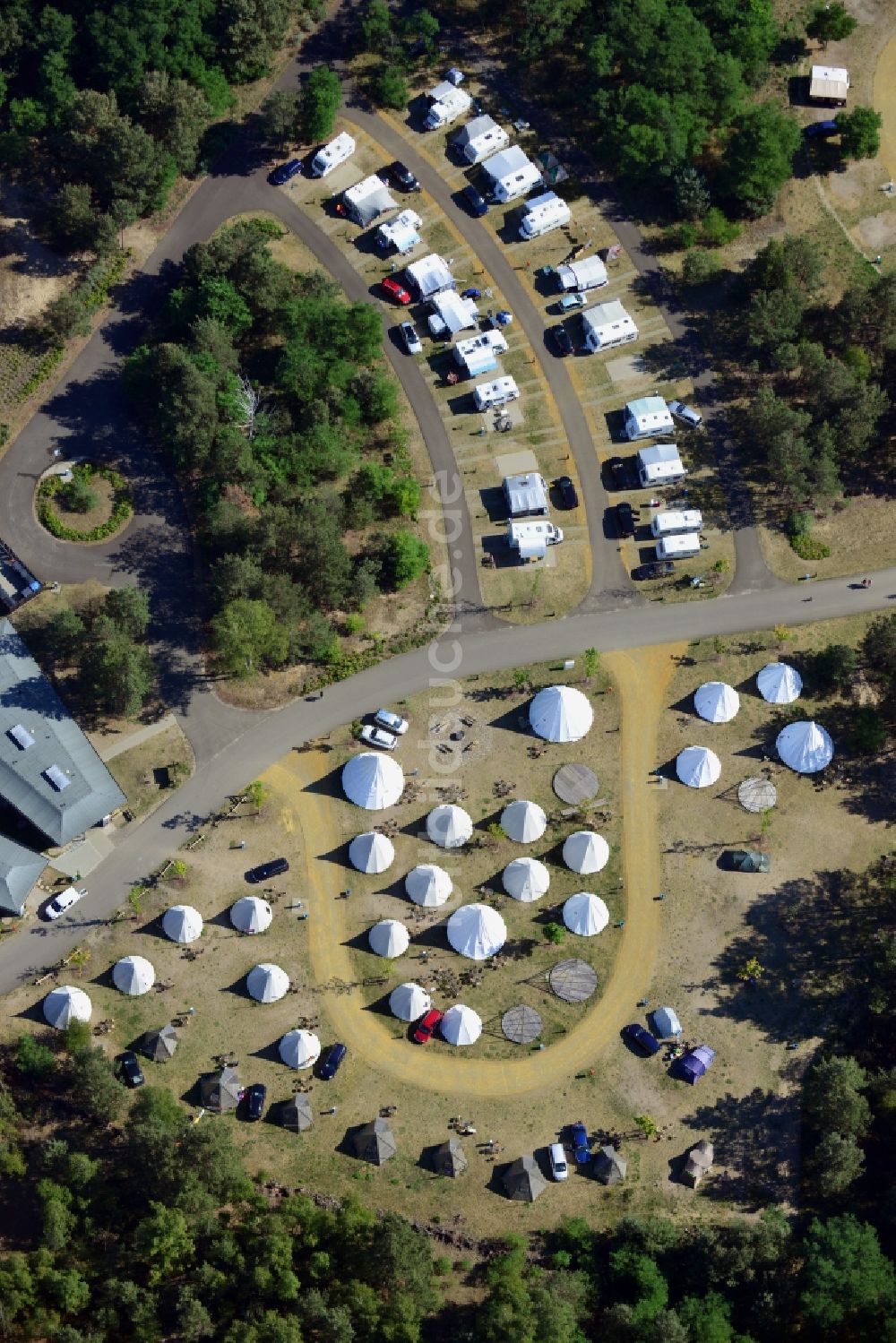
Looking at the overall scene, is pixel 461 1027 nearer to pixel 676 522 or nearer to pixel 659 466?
pixel 676 522

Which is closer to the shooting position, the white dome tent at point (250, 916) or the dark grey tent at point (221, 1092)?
the dark grey tent at point (221, 1092)

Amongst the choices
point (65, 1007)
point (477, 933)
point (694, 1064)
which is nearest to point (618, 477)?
point (477, 933)

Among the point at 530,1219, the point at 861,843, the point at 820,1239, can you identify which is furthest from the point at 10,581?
the point at 820,1239

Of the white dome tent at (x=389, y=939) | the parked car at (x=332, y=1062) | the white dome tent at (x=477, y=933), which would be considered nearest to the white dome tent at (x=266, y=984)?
the parked car at (x=332, y=1062)

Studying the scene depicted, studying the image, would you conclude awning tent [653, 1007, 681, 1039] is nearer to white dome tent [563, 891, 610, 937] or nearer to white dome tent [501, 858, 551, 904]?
white dome tent [563, 891, 610, 937]

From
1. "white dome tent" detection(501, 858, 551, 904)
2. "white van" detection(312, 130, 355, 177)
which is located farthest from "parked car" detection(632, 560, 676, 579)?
"white van" detection(312, 130, 355, 177)

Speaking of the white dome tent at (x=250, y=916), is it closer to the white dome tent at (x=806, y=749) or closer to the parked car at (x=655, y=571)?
the parked car at (x=655, y=571)
